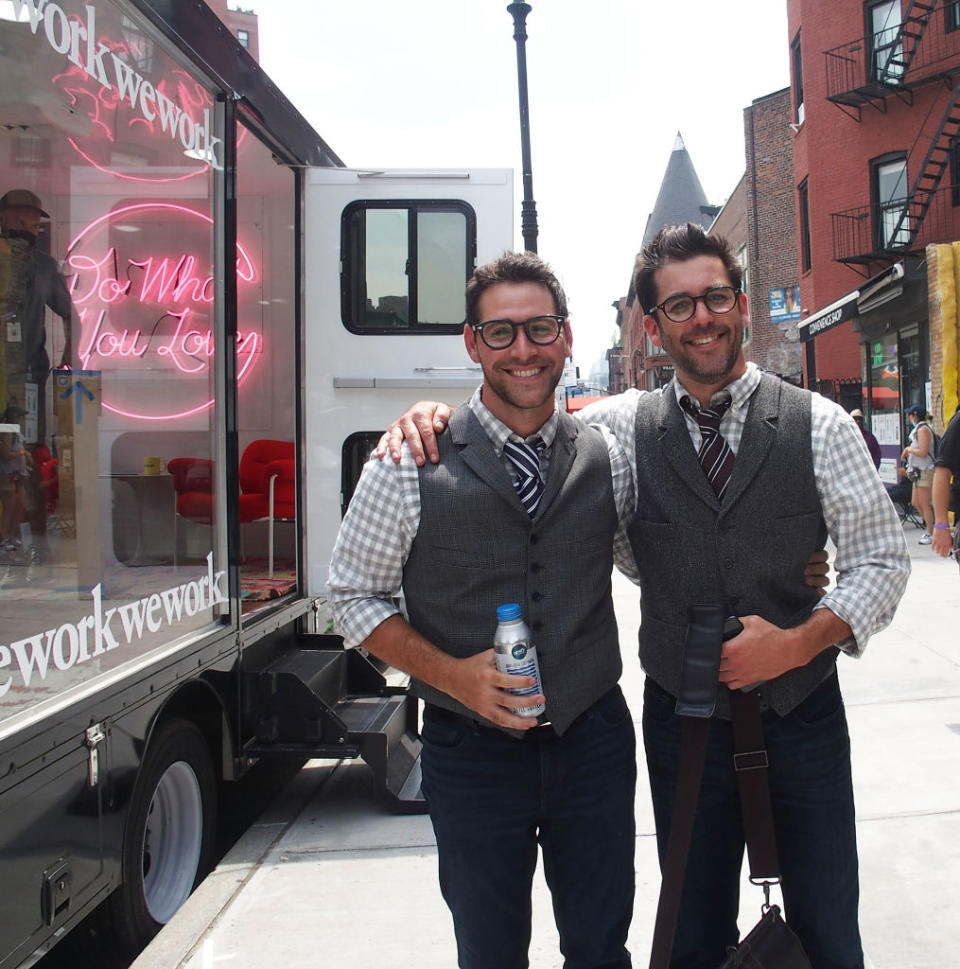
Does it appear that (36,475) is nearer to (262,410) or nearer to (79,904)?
(79,904)

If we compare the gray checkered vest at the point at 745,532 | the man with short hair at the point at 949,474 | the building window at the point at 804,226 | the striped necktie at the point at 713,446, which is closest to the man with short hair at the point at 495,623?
the gray checkered vest at the point at 745,532

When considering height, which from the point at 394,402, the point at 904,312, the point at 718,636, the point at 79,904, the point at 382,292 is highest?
the point at 904,312

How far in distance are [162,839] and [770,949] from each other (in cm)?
245

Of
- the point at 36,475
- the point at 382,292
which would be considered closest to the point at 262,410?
the point at 382,292

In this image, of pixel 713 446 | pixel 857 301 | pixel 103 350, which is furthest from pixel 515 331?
pixel 857 301

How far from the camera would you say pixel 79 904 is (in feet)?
8.64

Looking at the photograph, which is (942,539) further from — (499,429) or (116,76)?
(116,76)

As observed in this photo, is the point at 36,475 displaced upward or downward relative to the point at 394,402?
downward

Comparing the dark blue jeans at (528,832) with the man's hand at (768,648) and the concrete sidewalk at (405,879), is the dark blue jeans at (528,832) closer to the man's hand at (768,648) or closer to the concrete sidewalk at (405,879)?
the man's hand at (768,648)

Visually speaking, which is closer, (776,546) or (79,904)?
(776,546)

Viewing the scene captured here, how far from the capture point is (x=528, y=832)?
204 cm

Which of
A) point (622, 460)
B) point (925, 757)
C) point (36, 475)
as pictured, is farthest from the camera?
point (925, 757)

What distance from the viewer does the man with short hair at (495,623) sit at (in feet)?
6.59

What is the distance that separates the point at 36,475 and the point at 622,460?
80.8 inches
